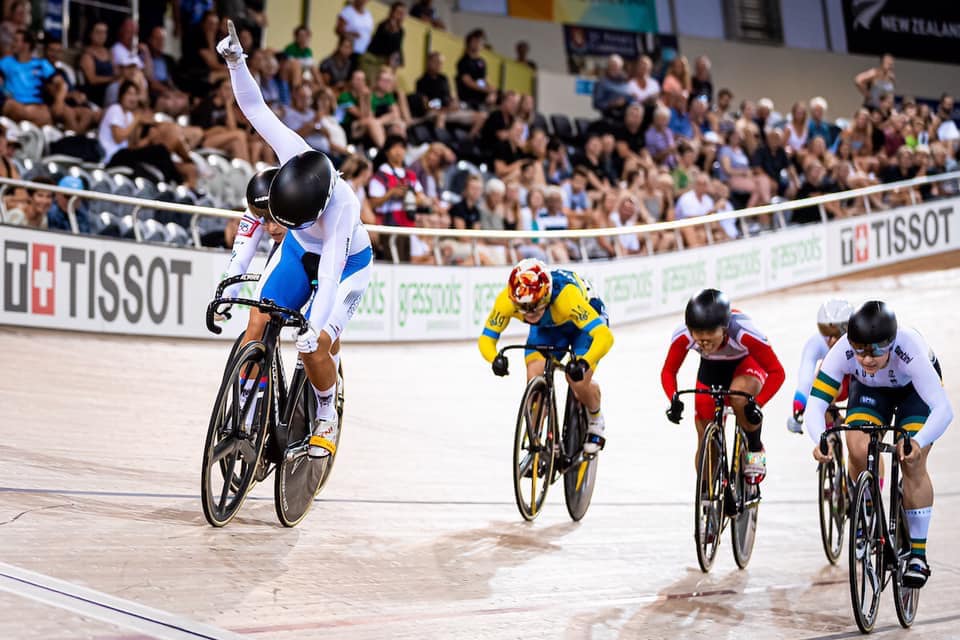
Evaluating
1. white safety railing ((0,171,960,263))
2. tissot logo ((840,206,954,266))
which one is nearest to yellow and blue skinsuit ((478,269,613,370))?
white safety railing ((0,171,960,263))

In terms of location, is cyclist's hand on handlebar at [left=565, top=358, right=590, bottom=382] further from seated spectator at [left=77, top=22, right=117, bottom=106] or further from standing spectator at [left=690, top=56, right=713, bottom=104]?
standing spectator at [left=690, top=56, right=713, bottom=104]

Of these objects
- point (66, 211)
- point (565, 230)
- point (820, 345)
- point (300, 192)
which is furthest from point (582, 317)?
point (565, 230)

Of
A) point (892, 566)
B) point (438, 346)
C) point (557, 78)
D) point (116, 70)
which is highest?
point (557, 78)

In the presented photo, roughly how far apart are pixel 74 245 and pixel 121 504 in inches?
178

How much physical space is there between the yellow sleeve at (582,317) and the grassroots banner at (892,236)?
1013 cm

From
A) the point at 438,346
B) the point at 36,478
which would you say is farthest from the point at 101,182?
the point at 36,478


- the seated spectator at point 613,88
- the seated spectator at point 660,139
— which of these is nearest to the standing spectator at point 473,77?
the seated spectator at point 613,88

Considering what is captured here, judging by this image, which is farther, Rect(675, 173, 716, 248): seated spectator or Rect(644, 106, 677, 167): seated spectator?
Rect(644, 106, 677, 167): seated spectator

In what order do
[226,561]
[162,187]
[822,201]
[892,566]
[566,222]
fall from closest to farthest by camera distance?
[226,561] → [892,566] → [162,187] → [566,222] → [822,201]

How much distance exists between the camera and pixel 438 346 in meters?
11.6

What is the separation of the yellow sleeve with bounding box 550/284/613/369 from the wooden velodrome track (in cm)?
91

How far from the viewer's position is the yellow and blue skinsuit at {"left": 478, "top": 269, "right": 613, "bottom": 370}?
6.15 m

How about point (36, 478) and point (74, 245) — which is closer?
point (36, 478)

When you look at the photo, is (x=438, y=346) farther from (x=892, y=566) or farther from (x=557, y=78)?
(x=557, y=78)
